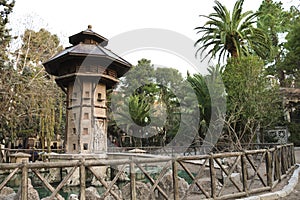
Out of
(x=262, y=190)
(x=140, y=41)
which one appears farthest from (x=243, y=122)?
(x=262, y=190)

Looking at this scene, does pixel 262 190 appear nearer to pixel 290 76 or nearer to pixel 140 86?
pixel 290 76

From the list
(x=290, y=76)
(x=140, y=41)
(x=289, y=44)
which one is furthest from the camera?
(x=290, y=76)

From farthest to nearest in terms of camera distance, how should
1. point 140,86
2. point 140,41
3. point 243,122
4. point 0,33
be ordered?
point 140,86
point 140,41
point 243,122
point 0,33

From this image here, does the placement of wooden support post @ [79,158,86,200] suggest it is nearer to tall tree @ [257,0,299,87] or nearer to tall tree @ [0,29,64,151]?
tall tree @ [0,29,64,151]

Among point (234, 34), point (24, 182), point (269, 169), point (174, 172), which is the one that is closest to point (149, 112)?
point (234, 34)

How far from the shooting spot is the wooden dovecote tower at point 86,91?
473 inches

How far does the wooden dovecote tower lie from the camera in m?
12.0

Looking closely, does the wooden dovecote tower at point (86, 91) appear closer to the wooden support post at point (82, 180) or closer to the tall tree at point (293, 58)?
the wooden support post at point (82, 180)

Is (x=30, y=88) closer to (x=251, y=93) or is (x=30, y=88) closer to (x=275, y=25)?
(x=251, y=93)

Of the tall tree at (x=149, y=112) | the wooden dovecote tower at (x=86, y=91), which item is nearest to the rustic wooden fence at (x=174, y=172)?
the wooden dovecote tower at (x=86, y=91)

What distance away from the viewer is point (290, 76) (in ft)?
73.3

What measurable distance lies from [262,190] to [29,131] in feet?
63.0

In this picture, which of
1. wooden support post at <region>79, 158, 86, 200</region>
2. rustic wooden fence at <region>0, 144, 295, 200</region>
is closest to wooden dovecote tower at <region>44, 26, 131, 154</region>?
rustic wooden fence at <region>0, 144, 295, 200</region>

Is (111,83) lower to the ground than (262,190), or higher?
higher
